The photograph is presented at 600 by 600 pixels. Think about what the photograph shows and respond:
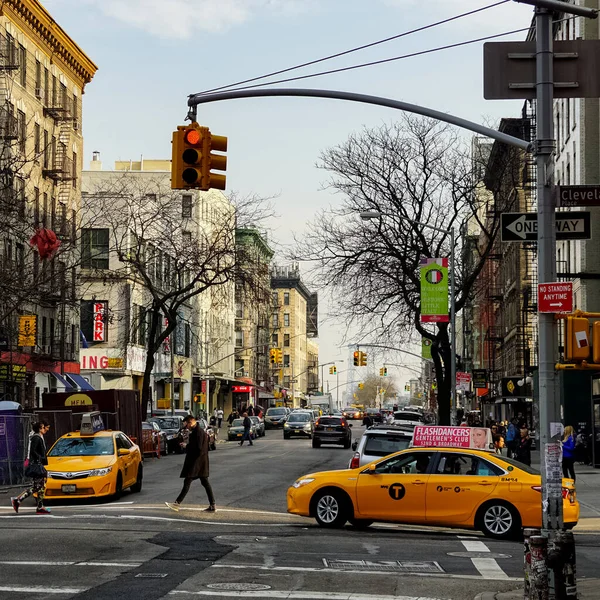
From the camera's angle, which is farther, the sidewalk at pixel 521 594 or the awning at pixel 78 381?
the awning at pixel 78 381

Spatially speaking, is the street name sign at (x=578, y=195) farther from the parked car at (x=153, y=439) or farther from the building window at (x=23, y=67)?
the building window at (x=23, y=67)

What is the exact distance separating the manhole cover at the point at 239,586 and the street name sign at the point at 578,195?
544 centimetres

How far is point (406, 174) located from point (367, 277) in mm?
4722

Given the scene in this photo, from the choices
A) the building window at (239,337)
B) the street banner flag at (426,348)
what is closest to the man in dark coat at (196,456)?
the street banner flag at (426,348)

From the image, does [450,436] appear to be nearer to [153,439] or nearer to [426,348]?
[153,439]

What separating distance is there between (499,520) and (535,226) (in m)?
6.32

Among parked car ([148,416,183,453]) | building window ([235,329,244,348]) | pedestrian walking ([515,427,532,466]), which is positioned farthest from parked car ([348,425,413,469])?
building window ([235,329,244,348])

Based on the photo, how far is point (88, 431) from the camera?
26297mm

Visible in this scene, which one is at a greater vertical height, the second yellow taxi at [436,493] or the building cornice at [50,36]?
the building cornice at [50,36]

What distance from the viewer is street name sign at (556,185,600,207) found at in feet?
43.9

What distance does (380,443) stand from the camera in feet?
81.5

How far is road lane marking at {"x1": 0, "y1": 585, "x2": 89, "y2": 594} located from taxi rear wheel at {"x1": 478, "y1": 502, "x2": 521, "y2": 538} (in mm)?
8446

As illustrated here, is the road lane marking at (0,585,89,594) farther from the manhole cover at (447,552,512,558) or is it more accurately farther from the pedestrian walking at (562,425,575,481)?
the pedestrian walking at (562,425,575,481)

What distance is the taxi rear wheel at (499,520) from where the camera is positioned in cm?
1873
